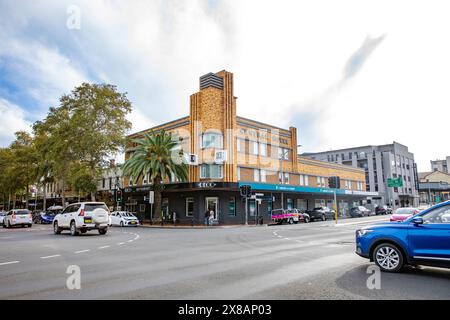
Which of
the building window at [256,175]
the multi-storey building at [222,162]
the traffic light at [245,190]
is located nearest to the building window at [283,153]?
the multi-storey building at [222,162]

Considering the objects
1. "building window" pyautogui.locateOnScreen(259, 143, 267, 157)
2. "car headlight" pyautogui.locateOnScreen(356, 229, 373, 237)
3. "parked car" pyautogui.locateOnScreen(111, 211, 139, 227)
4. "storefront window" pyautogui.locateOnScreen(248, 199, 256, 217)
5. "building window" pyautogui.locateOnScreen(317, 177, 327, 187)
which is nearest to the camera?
"car headlight" pyautogui.locateOnScreen(356, 229, 373, 237)

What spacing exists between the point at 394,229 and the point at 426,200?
115955 mm

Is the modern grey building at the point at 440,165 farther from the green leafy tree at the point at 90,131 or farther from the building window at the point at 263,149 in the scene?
the green leafy tree at the point at 90,131

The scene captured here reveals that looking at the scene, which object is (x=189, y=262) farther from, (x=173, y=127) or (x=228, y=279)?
(x=173, y=127)

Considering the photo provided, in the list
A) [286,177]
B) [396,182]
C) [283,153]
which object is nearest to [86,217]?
[283,153]

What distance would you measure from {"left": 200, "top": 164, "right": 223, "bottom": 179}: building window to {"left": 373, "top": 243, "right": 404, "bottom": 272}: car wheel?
1121 inches

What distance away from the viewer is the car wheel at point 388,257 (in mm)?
7613

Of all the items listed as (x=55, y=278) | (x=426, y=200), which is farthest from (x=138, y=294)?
(x=426, y=200)

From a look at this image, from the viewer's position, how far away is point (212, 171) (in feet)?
119

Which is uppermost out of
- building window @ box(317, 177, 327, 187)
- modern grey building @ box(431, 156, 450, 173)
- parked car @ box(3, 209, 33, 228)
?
modern grey building @ box(431, 156, 450, 173)

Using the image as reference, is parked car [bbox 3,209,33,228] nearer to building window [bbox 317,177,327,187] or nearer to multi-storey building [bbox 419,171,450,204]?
building window [bbox 317,177,327,187]

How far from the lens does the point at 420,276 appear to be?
7.31 m

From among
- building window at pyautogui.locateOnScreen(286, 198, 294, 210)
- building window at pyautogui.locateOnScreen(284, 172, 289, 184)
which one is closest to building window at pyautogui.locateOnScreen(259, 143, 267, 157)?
building window at pyautogui.locateOnScreen(284, 172, 289, 184)

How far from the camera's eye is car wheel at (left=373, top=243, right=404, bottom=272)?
25.0 ft
